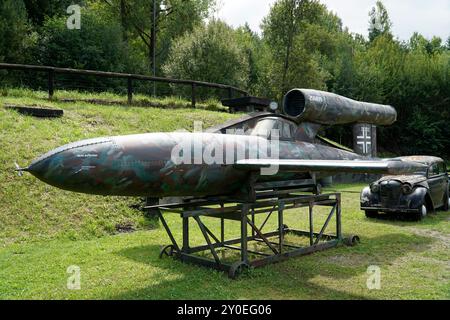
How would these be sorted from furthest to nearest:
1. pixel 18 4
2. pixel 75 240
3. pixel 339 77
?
pixel 339 77
pixel 18 4
pixel 75 240

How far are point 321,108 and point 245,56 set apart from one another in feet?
74.7

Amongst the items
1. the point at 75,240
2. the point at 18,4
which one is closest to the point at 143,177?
the point at 75,240

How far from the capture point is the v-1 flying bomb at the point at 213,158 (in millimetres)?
5293

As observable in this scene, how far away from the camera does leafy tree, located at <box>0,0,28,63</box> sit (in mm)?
21936

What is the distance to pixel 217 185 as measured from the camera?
21.9 ft

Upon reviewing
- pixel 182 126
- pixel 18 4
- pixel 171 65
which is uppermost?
pixel 18 4

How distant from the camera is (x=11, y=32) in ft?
73.4

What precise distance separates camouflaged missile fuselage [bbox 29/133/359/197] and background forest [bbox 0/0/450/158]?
62.0 feet

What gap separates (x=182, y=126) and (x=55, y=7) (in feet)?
69.0

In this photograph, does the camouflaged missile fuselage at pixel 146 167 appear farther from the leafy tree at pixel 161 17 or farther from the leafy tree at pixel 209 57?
the leafy tree at pixel 161 17

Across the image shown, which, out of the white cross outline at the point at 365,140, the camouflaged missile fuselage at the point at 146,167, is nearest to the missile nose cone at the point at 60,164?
the camouflaged missile fuselage at the point at 146,167

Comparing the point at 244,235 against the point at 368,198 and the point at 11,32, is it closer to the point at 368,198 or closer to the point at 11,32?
the point at 368,198

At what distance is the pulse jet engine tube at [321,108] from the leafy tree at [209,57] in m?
19.2

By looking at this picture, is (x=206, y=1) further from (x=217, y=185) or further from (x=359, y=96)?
(x=217, y=185)
